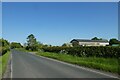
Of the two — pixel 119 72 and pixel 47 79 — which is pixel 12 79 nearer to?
pixel 47 79

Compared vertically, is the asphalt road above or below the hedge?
below

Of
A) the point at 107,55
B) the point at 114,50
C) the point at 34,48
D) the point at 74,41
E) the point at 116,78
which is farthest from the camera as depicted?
the point at 74,41

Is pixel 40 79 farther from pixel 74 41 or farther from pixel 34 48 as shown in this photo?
pixel 74 41

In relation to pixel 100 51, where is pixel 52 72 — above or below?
below

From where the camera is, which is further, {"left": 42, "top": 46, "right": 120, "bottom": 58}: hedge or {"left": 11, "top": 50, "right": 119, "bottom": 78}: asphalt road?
{"left": 42, "top": 46, "right": 120, "bottom": 58}: hedge

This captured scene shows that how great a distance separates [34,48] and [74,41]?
34811 mm

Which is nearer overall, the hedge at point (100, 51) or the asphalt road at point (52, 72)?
the asphalt road at point (52, 72)

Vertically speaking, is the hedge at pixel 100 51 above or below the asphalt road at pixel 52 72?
above

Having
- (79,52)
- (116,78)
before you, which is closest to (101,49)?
(79,52)

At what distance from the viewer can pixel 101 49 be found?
43.3 metres

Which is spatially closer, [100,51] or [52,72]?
[52,72]

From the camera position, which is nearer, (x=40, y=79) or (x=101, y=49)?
(x=40, y=79)

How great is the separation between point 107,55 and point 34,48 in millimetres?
90115

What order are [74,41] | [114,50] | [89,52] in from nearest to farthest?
[114,50]
[89,52]
[74,41]
